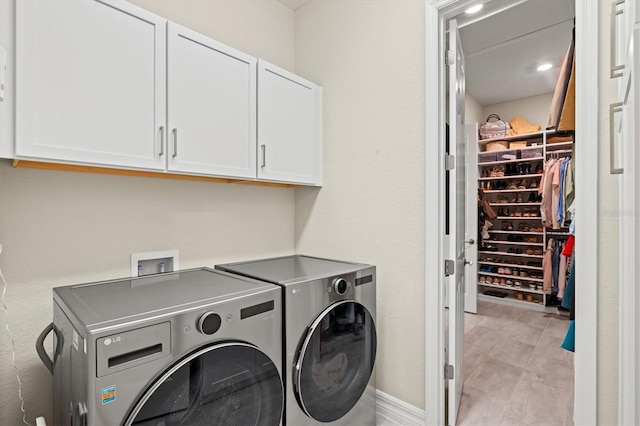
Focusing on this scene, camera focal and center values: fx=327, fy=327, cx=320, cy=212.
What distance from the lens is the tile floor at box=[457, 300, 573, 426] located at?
6.69 ft

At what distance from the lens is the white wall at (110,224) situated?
132 centimetres

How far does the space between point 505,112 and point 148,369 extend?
18.3ft

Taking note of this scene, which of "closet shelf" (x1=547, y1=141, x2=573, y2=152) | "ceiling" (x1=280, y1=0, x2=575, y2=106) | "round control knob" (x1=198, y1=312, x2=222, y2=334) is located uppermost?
"ceiling" (x1=280, y1=0, x2=575, y2=106)

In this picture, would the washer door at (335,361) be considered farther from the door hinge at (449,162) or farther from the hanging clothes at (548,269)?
the hanging clothes at (548,269)

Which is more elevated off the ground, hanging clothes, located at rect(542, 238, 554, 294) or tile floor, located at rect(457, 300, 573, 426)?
hanging clothes, located at rect(542, 238, 554, 294)

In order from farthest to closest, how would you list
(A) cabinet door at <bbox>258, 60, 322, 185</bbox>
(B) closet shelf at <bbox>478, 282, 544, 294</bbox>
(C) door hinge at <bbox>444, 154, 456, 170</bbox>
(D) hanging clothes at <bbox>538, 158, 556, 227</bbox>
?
(B) closet shelf at <bbox>478, 282, 544, 294</bbox> → (D) hanging clothes at <bbox>538, 158, 556, 227</bbox> → (A) cabinet door at <bbox>258, 60, 322, 185</bbox> → (C) door hinge at <bbox>444, 154, 456, 170</bbox>

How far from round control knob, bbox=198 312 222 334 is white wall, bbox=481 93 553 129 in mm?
4965

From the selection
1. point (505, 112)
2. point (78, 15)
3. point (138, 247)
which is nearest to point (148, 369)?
point (138, 247)

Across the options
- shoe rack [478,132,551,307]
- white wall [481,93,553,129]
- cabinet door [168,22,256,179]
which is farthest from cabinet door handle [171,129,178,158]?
white wall [481,93,553,129]

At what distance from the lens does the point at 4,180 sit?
50.9 inches

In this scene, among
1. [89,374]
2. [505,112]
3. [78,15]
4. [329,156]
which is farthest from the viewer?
[505,112]

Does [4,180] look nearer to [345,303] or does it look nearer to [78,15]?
[78,15]

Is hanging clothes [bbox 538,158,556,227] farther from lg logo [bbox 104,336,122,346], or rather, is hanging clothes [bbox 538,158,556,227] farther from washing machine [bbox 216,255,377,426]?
lg logo [bbox 104,336,122,346]

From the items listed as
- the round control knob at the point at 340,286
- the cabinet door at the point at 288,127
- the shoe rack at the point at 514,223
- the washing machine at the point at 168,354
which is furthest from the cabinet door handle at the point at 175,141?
the shoe rack at the point at 514,223
